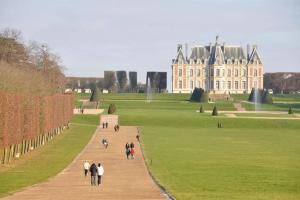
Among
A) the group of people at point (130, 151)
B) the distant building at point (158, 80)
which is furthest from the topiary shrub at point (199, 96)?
the group of people at point (130, 151)

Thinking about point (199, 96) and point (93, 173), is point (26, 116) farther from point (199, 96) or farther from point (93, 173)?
point (199, 96)

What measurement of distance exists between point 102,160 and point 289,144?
1494 centimetres

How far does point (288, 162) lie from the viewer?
35906 mm

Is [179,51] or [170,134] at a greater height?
[179,51]

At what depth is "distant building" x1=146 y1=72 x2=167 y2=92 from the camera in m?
147

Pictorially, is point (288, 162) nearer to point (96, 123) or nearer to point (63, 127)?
point (63, 127)

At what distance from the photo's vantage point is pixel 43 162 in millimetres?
36625

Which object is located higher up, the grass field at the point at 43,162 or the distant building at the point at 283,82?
the distant building at the point at 283,82

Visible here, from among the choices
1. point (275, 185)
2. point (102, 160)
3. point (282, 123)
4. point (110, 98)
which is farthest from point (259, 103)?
point (275, 185)

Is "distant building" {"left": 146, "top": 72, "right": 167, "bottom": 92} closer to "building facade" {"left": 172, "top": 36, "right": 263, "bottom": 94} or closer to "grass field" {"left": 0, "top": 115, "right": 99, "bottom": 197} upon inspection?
"building facade" {"left": 172, "top": 36, "right": 263, "bottom": 94}

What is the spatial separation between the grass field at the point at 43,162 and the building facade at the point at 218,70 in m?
82.5

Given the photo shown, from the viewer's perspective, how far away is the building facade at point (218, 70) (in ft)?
467

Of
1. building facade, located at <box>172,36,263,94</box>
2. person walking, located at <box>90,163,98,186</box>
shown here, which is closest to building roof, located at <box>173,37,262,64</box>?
building facade, located at <box>172,36,263,94</box>

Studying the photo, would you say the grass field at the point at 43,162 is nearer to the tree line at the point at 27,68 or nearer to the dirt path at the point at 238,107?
the tree line at the point at 27,68
